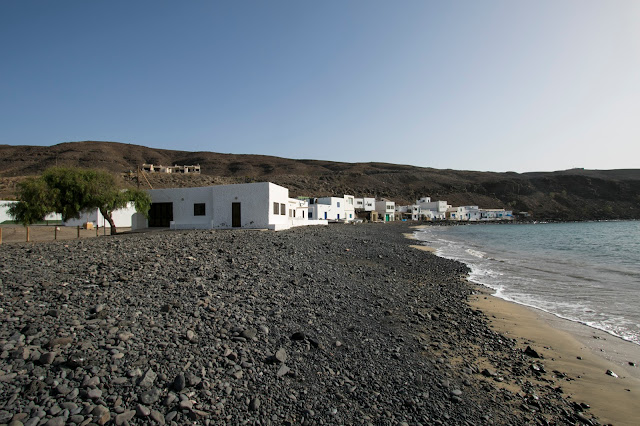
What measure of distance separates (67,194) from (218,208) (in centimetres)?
893

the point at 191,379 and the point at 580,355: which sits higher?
the point at 191,379

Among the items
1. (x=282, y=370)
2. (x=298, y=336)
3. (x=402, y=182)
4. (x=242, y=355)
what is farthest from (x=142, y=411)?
(x=402, y=182)

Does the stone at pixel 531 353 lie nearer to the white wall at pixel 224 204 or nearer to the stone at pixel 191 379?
the stone at pixel 191 379

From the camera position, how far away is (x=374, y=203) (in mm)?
85938

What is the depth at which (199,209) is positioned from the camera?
2595cm

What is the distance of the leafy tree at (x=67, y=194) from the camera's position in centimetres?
1855

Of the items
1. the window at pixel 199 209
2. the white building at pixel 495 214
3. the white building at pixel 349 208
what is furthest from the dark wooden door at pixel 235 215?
the white building at pixel 495 214

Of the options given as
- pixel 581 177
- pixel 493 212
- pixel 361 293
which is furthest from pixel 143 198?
pixel 581 177

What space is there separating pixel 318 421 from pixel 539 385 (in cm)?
347

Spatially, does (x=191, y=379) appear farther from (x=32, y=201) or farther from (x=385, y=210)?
(x=385, y=210)

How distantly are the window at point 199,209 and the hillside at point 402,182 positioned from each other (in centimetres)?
5954

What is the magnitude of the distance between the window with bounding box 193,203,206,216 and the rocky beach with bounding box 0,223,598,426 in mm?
17226

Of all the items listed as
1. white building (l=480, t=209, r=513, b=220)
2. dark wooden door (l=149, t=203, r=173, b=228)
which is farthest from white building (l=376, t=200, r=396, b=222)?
dark wooden door (l=149, t=203, r=173, b=228)

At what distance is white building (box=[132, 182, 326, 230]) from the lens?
24.5 meters
